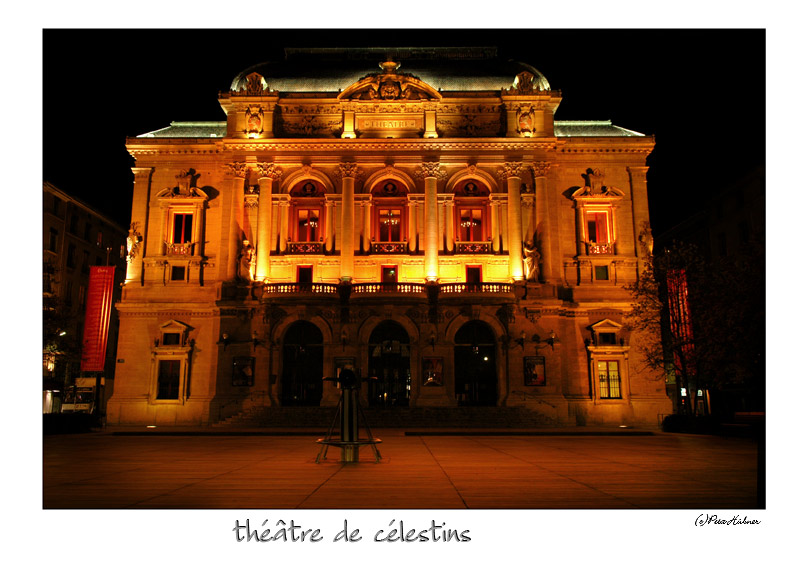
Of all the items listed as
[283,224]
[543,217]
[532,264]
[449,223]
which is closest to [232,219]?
[283,224]

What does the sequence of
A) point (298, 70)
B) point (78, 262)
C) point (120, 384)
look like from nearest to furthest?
1. point (120, 384)
2. point (298, 70)
3. point (78, 262)

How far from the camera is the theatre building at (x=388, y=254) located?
44438 millimetres

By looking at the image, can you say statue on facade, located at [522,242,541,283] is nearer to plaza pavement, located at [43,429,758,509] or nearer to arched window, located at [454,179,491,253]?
arched window, located at [454,179,491,253]

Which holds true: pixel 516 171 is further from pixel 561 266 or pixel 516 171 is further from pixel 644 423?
pixel 644 423

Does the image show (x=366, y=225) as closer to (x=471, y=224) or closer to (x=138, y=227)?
(x=471, y=224)

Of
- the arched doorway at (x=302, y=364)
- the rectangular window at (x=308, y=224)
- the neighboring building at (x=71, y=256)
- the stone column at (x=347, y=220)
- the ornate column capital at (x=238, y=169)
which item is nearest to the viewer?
the arched doorway at (x=302, y=364)

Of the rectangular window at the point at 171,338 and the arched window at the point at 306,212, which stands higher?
the arched window at the point at 306,212

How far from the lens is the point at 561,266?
4691 centimetres

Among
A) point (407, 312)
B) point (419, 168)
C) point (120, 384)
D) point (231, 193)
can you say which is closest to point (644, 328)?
point (407, 312)

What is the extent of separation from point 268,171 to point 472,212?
599 inches

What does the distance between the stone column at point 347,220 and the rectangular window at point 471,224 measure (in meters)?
8.08

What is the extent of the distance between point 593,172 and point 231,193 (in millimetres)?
26553

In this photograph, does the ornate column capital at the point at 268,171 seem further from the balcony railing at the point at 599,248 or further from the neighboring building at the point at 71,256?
the balcony railing at the point at 599,248

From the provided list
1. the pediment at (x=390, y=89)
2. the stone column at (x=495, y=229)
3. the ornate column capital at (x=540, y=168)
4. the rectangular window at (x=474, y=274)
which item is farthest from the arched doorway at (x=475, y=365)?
the pediment at (x=390, y=89)
